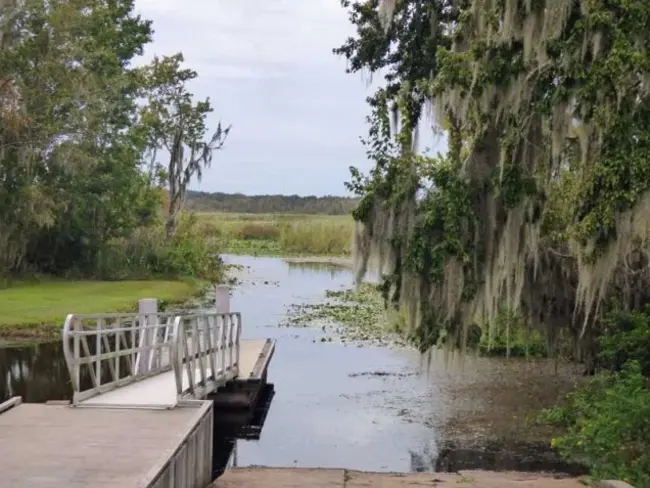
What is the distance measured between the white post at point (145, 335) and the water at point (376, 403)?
1.62m

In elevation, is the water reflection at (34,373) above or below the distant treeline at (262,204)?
below

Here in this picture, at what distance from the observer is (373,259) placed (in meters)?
9.60

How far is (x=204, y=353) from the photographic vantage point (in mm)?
10016

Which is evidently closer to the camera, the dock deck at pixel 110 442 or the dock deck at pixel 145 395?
the dock deck at pixel 110 442

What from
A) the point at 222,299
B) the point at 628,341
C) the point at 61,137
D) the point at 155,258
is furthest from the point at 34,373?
the point at 155,258

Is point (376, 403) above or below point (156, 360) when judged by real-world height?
below

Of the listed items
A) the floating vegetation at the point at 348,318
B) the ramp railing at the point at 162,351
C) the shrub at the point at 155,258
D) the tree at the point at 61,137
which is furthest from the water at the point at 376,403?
the shrub at the point at 155,258

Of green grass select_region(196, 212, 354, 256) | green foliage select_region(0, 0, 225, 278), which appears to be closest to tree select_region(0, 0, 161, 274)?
green foliage select_region(0, 0, 225, 278)

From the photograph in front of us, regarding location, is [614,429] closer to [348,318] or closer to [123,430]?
[123,430]

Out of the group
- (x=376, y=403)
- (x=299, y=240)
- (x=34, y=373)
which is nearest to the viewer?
(x=376, y=403)

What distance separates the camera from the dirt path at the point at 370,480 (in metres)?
7.66

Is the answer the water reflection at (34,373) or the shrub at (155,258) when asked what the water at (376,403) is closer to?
the water reflection at (34,373)

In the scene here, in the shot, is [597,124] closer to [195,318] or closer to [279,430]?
[195,318]

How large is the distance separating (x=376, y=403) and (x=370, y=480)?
493 centimetres
